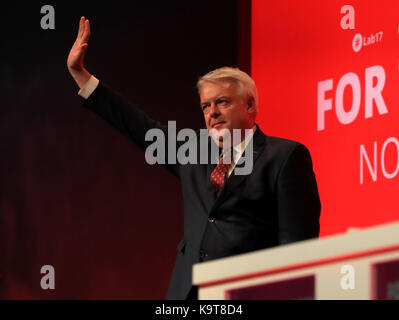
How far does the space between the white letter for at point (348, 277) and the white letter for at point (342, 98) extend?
8.35ft

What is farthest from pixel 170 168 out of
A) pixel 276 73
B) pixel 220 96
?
pixel 276 73

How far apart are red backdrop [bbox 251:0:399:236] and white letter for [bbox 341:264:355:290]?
7.45 ft

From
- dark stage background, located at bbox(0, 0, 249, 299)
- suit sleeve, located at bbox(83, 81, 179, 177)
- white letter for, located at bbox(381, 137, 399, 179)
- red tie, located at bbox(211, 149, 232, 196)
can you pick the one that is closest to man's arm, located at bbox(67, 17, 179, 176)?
suit sleeve, located at bbox(83, 81, 179, 177)

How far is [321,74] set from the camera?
11.9 ft

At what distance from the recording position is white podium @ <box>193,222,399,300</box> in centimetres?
78

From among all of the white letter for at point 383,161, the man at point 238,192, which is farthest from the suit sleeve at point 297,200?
the white letter for at point 383,161

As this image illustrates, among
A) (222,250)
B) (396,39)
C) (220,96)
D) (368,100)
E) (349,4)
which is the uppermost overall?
(349,4)

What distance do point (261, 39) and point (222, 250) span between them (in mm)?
2302

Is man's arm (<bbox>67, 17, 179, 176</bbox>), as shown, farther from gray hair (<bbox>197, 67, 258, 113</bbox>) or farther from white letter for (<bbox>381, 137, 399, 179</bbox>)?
white letter for (<bbox>381, 137, 399, 179</bbox>)

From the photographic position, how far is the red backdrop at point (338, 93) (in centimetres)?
313

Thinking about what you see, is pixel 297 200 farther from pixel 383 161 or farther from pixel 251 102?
pixel 383 161

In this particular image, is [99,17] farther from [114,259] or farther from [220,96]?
[220,96]

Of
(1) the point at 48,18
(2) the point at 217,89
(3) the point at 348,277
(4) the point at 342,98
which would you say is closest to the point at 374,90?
(4) the point at 342,98

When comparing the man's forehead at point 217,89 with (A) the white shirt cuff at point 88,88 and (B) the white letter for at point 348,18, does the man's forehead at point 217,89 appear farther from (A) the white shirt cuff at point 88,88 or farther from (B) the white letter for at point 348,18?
(B) the white letter for at point 348,18
